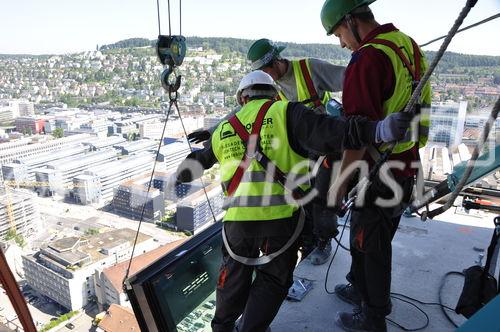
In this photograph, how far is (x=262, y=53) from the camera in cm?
245

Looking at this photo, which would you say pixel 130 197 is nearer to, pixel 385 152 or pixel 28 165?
pixel 28 165

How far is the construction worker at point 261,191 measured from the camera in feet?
4.96

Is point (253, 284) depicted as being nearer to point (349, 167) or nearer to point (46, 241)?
point (349, 167)

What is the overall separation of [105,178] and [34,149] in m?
3.36

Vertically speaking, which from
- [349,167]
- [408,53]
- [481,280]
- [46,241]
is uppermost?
[408,53]

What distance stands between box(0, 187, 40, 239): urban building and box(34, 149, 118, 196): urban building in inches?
74.3

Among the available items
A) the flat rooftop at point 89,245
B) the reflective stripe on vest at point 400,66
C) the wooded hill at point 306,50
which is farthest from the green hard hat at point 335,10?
the flat rooftop at point 89,245

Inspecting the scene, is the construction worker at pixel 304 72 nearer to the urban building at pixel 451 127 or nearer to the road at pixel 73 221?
the urban building at pixel 451 127

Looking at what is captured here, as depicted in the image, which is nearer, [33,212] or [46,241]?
[46,241]

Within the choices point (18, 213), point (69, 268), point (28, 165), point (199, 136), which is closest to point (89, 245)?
point (18, 213)

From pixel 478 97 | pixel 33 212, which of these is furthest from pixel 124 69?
pixel 478 97

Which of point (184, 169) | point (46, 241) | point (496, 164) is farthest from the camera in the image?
point (46, 241)

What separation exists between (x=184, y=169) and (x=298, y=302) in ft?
3.54

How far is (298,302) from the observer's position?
92.2 inches
